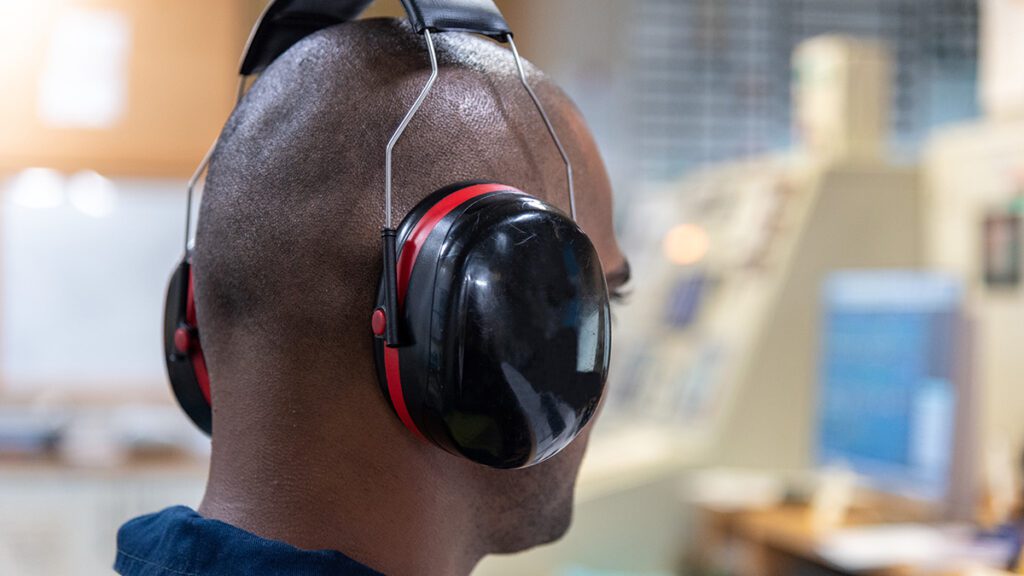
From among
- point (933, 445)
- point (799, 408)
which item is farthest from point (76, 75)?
point (933, 445)

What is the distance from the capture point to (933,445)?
2055 millimetres

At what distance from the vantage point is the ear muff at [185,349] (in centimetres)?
78

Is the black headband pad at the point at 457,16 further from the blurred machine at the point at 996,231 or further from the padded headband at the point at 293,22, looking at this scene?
the blurred machine at the point at 996,231

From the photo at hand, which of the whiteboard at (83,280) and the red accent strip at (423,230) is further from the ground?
the red accent strip at (423,230)

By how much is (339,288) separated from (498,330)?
0.11 meters

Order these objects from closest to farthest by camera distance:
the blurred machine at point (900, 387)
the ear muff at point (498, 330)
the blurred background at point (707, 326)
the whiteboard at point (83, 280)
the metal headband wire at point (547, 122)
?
the ear muff at point (498, 330) < the metal headband wire at point (547, 122) < the blurred machine at point (900, 387) < the blurred background at point (707, 326) < the whiteboard at point (83, 280)

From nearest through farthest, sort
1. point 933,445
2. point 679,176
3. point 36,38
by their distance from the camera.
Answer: point 933,445, point 36,38, point 679,176

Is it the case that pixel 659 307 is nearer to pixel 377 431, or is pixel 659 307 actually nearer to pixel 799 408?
pixel 799 408

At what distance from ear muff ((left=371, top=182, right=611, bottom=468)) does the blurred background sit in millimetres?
1334

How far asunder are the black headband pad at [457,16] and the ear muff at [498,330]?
12 cm

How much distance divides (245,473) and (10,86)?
88.7 inches

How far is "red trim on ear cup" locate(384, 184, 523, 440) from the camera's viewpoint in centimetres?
63

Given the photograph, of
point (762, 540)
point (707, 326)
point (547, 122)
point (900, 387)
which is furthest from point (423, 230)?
point (707, 326)

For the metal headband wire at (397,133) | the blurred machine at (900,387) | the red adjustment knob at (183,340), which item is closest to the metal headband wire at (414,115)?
the metal headband wire at (397,133)
